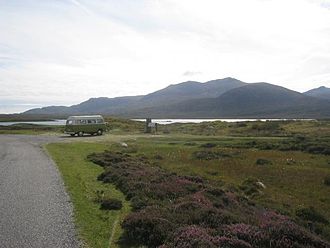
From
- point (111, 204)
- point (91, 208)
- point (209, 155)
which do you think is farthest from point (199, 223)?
point (209, 155)

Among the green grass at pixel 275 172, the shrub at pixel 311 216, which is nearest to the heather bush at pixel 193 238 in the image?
the green grass at pixel 275 172

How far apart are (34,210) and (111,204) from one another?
2.99m

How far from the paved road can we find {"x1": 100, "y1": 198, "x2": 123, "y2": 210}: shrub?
1.36 m

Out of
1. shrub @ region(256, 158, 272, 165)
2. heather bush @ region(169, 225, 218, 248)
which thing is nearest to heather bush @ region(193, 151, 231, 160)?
shrub @ region(256, 158, 272, 165)

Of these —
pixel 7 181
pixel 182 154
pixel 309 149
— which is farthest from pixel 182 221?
pixel 309 149

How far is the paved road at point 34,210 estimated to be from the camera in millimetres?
12023

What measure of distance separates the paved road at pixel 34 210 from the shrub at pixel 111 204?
1362 mm

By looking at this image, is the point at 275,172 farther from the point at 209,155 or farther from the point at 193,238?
the point at 193,238

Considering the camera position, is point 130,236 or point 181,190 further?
point 181,190

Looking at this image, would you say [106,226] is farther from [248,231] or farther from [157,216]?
[248,231]

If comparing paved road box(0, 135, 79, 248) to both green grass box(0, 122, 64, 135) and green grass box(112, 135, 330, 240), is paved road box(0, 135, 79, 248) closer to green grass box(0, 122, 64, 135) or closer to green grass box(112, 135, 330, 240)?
green grass box(112, 135, 330, 240)

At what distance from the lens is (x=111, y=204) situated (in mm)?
16547

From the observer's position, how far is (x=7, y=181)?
2211 centimetres

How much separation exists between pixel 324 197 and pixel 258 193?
3814 millimetres
